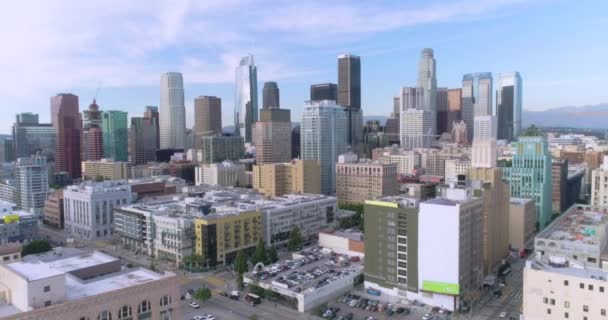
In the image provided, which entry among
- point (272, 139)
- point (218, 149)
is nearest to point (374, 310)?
point (272, 139)

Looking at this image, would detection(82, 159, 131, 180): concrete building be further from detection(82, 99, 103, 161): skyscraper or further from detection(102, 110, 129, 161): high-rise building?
detection(102, 110, 129, 161): high-rise building

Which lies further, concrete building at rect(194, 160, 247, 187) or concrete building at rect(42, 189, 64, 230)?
concrete building at rect(194, 160, 247, 187)

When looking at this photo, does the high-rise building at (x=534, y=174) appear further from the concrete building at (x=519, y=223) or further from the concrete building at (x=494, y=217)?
the concrete building at (x=494, y=217)

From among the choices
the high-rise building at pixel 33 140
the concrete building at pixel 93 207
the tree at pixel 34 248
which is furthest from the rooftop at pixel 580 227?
the high-rise building at pixel 33 140

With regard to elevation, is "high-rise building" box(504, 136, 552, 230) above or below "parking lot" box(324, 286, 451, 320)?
above

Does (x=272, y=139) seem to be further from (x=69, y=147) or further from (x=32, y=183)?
(x=32, y=183)

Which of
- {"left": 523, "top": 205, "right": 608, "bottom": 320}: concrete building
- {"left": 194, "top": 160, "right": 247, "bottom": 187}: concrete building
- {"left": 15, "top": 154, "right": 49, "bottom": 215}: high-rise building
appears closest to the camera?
{"left": 523, "top": 205, "right": 608, "bottom": 320}: concrete building

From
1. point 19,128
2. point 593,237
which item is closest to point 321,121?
point 593,237

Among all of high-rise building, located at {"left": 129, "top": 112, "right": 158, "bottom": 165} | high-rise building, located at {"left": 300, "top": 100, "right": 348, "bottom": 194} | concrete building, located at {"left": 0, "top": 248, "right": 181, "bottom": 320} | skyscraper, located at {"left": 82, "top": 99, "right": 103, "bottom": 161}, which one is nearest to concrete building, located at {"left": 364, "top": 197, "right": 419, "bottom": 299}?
concrete building, located at {"left": 0, "top": 248, "right": 181, "bottom": 320}

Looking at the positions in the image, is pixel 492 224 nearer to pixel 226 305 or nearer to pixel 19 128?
pixel 226 305
